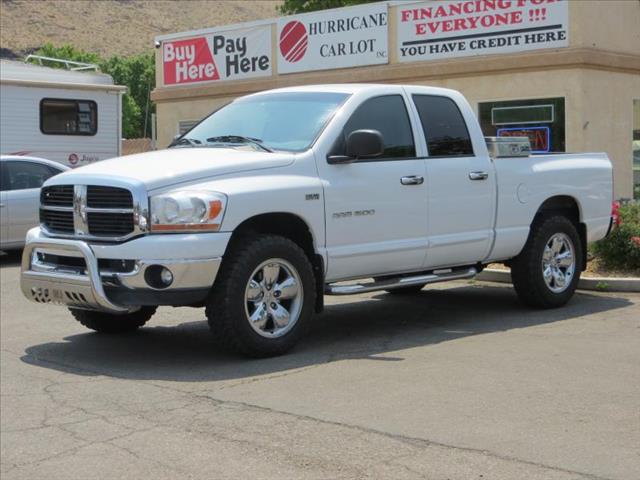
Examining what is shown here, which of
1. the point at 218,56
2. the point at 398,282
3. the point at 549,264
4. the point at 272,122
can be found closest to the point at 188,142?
the point at 272,122

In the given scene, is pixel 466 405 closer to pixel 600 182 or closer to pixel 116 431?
pixel 116 431

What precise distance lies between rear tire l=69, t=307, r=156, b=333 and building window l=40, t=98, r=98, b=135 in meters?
10.9

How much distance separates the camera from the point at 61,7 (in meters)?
95.1

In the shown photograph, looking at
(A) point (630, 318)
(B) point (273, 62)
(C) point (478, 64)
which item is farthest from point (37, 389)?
(B) point (273, 62)

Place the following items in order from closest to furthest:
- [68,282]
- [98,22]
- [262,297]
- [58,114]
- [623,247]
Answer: [68,282] < [262,297] < [623,247] < [58,114] < [98,22]

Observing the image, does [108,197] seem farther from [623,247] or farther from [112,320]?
[623,247]

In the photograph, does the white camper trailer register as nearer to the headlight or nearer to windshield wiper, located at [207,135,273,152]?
windshield wiper, located at [207,135,273,152]

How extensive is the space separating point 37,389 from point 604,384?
3.77 m

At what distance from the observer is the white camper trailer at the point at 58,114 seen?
18297mm

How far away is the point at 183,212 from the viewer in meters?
6.98

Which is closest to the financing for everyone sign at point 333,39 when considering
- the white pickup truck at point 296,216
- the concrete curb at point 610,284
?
the concrete curb at point 610,284

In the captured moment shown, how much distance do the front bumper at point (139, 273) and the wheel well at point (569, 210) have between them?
3850mm

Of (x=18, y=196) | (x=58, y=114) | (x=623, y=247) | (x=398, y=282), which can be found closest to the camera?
(x=398, y=282)

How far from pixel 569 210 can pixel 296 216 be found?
352 centimetres
